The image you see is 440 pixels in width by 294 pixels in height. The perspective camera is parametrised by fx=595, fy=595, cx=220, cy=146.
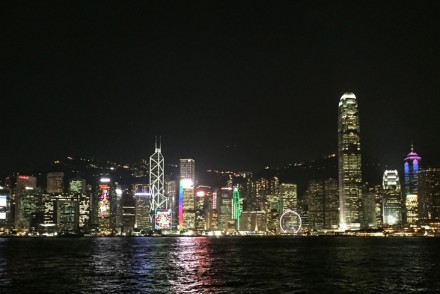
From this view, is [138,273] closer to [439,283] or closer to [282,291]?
[282,291]

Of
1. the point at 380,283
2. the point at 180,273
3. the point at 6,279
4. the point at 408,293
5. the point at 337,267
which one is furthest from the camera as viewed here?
the point at 337,267

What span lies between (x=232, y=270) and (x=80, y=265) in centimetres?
2348

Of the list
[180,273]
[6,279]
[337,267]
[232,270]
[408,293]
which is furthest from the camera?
[337,267]

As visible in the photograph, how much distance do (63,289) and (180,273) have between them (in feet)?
60.1

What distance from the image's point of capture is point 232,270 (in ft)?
249

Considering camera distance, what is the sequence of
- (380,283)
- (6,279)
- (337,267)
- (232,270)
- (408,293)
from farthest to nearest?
(337,267), (232,270), (6,279), (380,283), (408,293)

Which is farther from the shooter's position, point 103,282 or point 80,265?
point 80,265

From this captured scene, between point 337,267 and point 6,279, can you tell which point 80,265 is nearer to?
point 6,279

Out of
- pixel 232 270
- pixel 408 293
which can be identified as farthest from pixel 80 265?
pixel 408 293

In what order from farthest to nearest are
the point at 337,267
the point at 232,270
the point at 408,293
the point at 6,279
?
the point at 337,267 < the point at 232,270 < the point at 6,279 < the point at 408,293

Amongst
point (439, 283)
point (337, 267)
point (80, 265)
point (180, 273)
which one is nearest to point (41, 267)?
point (80, 265)

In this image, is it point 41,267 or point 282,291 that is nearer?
point 282,291

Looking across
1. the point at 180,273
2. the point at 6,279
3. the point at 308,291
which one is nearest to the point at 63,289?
the point at 6,279

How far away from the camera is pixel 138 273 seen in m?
71.7
